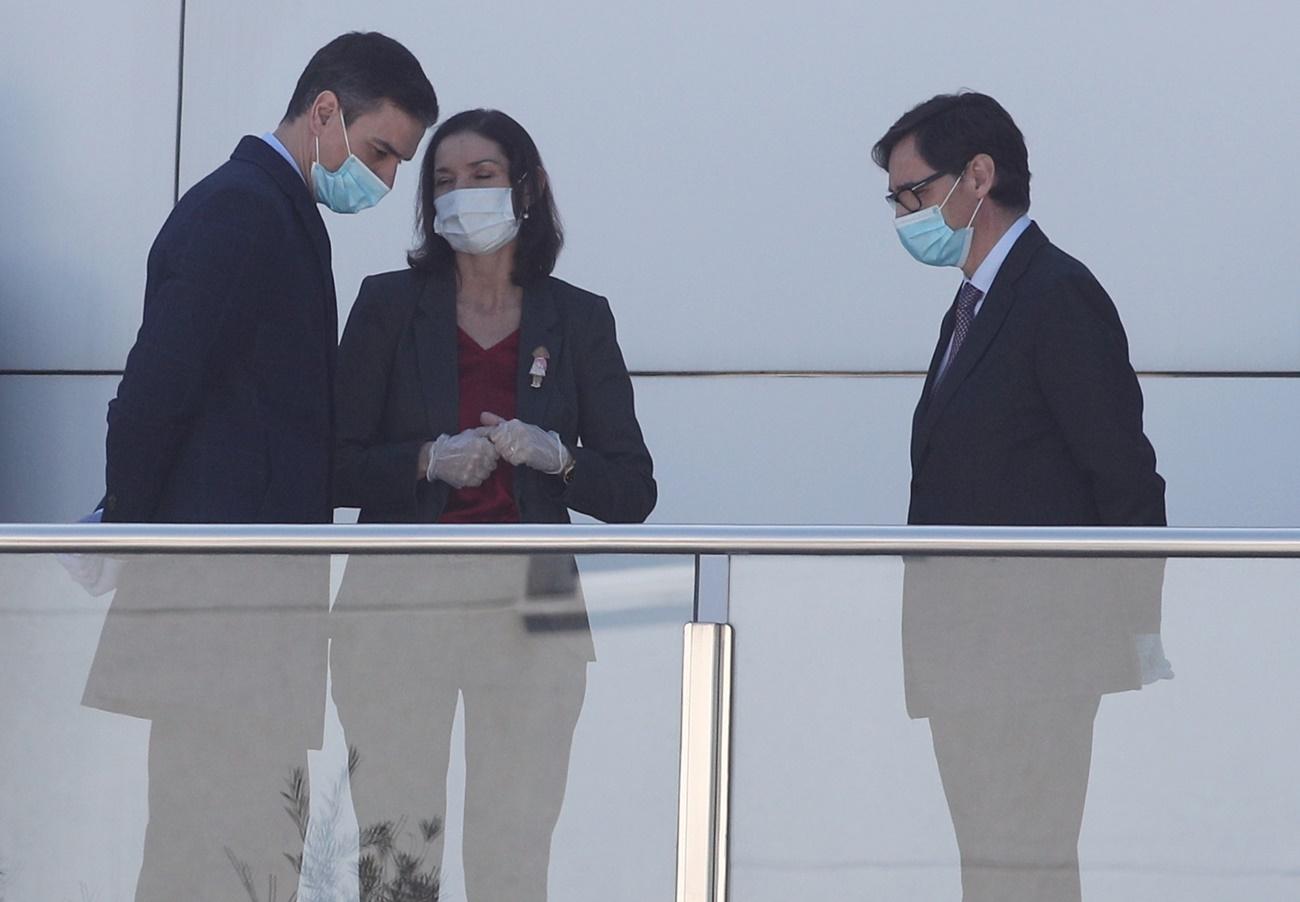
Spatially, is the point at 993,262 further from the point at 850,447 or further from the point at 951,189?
the point at 850,447

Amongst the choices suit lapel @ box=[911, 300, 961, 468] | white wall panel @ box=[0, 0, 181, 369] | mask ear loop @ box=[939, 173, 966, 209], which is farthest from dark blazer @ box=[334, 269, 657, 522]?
white wall panel @ box=[0, 0, 181, 369]

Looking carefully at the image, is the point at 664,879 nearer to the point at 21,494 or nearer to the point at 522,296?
the point at 522,296

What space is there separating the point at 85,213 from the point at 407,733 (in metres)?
3.25

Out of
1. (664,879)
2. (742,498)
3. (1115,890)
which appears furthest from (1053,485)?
(742,498)

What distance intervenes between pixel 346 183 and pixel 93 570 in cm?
93

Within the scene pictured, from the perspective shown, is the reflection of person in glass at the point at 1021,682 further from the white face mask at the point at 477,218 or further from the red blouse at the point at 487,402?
the white face mask at the point at 477,218

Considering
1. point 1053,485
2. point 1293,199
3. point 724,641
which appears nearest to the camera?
point 724,641

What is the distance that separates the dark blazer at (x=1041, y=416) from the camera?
8.94 feet

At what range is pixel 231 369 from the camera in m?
2.78

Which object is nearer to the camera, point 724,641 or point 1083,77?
point 724,641

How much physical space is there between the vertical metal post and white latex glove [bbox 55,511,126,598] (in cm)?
76

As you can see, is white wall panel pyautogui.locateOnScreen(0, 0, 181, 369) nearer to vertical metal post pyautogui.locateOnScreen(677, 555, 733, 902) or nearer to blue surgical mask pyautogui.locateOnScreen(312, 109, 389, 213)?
blue surgical mask pyautogui.locateOnScreen(312, 109, 389, 213)

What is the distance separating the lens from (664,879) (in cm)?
225

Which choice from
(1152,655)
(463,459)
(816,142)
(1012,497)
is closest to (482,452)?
(463,459)
